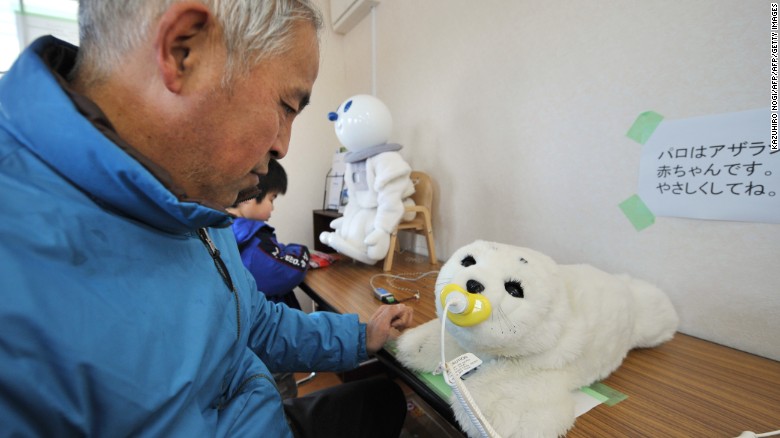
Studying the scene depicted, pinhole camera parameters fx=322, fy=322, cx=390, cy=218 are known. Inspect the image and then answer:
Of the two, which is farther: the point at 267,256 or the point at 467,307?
the point at 267,256

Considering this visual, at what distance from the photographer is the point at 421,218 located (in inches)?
53.8

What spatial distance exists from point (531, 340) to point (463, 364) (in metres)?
0.12

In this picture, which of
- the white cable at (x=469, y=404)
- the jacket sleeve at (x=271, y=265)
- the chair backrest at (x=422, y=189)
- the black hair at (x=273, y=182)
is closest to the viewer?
the white cable at (x=469, y=404)

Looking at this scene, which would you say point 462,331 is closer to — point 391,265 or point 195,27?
point 195,27

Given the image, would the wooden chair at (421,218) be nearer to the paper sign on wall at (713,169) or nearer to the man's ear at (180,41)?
the paper sign on wall at (713,169)

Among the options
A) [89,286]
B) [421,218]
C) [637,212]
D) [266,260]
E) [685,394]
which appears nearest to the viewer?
[89,286]

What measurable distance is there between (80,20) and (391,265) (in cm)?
110

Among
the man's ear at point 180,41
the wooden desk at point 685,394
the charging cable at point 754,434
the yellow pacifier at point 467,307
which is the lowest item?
the wooden desk at point 685,394

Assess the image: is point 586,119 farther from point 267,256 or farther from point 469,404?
point 267,256

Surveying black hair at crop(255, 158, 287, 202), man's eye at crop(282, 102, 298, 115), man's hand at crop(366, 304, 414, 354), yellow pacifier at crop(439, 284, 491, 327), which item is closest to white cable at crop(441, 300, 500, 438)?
yellow pacifier at crop(439, 284, 491, 327)

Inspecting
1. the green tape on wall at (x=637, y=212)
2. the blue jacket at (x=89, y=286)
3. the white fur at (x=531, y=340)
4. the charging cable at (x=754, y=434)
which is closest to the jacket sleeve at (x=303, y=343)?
the white fur at (x=531, y=340)

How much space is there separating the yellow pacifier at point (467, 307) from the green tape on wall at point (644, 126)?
0.62m

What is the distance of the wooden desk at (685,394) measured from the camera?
0.47 metres

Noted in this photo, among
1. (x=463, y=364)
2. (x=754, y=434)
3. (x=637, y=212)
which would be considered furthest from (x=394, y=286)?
(x=754, y=434)
